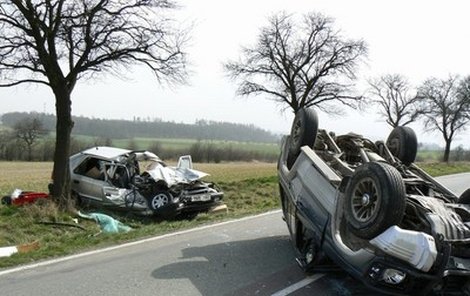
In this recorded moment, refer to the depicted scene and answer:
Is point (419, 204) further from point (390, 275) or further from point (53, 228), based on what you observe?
point (53, 228)

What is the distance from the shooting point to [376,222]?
4.09 m

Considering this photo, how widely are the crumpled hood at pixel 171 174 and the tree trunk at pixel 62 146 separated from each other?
188 cm

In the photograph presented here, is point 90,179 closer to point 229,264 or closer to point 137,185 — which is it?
point 137,185

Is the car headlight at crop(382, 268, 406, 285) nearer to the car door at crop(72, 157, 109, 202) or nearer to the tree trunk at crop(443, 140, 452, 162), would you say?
the car door at crop(72, 157, 109, 202)

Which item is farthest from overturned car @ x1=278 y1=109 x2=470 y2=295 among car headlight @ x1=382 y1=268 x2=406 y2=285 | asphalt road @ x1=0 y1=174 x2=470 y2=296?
asphalt road @ x1=0 y1=174 x2=470 y2=296

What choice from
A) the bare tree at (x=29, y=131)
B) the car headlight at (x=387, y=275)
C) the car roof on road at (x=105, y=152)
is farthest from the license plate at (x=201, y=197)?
the bare tree at (x=29, y=131)

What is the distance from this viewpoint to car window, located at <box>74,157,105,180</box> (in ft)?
37.8

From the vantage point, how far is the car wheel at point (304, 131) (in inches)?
241

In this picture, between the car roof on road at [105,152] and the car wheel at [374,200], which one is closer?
the car wheel at [374,200]

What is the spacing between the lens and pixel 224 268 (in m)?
5.77

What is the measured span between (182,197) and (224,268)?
5088 mm

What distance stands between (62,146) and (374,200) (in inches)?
332

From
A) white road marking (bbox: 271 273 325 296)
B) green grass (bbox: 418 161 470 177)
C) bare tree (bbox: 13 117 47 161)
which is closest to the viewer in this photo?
white road marking (bbox: 271 273 325 296)

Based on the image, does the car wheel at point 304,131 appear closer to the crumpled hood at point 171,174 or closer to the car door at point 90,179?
the crumpled hood at point 171,174
